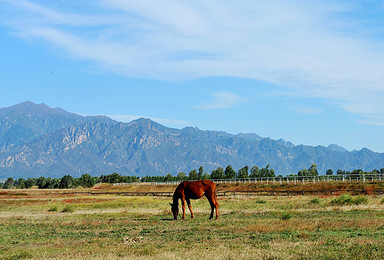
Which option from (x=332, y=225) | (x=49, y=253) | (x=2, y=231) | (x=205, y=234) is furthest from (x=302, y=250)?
(x=2, y=231)

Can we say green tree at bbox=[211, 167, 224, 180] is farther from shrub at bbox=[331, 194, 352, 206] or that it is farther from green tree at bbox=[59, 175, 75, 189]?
shrub at bbox=[331, 194, 352, 206]

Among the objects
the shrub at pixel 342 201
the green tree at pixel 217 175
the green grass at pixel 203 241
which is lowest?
the shrub at pixel 342 201

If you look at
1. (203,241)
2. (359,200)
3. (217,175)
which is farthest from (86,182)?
(203,241)

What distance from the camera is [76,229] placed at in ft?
91.0

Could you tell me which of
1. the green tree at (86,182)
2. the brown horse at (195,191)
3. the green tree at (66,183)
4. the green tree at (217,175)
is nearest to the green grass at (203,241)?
the brown horse at (195,191)

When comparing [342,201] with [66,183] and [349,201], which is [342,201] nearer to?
[349,201]

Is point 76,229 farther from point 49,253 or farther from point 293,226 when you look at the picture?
point 293,226

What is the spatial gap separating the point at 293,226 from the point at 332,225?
229 centimetres

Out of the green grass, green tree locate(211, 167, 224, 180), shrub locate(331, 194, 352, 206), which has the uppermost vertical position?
green tree locate(211, 167, 224, 180)

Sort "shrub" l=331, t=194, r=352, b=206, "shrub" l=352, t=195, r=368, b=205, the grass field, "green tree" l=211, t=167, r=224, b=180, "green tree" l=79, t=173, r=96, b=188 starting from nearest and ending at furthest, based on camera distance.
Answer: the grass field
"shrub" l=352, t=195, r=368, b=205
"shrub" l=331, t=194, r=352, b=206
"green tree" l=211, t=167, r=224, b=180
"green tree" l=79, t=173, r=96, b=188

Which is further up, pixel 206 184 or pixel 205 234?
pixel 206 184

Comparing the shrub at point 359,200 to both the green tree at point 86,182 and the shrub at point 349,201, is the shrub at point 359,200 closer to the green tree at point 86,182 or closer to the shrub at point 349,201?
the shrub at point 349,201

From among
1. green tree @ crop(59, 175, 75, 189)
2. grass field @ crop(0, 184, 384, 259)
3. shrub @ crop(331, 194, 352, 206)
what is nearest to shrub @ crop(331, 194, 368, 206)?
shrub @ crop(331, 194, 352, 206)

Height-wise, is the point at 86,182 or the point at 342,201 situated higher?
the point at 86,182
